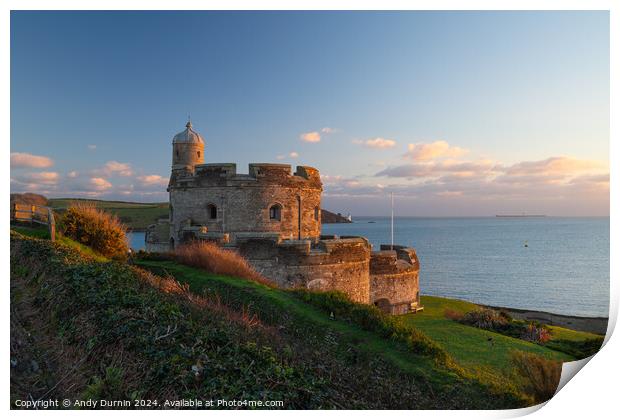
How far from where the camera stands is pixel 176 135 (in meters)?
20.9

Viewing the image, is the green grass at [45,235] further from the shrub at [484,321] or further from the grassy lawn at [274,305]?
the shrub at [484,321]

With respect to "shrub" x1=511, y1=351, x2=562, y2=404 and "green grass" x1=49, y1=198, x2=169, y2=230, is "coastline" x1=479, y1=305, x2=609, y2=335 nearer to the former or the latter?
"shrub" x1=511, y1=351, x2=562, y2=404

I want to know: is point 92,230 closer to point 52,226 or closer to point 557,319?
point 52,226

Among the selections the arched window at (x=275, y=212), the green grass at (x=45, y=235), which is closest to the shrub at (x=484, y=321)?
the arched window at (x=275, y=212)

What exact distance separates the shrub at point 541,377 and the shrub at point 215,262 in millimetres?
7493

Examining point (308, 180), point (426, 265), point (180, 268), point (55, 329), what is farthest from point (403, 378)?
point (426, 265)

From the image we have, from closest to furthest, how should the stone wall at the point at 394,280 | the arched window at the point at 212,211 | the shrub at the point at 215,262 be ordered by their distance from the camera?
the shrub at the point at 215,262 < the arched window at the point at 212,211 < the stone wall at the point at 394,280

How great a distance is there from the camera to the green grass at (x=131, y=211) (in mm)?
15643

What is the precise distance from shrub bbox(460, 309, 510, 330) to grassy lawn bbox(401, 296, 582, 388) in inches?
29.5

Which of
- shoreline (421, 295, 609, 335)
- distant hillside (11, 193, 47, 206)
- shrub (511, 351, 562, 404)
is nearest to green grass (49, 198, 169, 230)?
distant hillside (11, 193, 47, 206)

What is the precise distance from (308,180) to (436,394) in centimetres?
1317

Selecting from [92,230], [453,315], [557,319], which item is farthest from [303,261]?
[557,319]

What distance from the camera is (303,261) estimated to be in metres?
15.8

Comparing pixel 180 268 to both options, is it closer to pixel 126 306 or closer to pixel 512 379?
pixel 126 306
